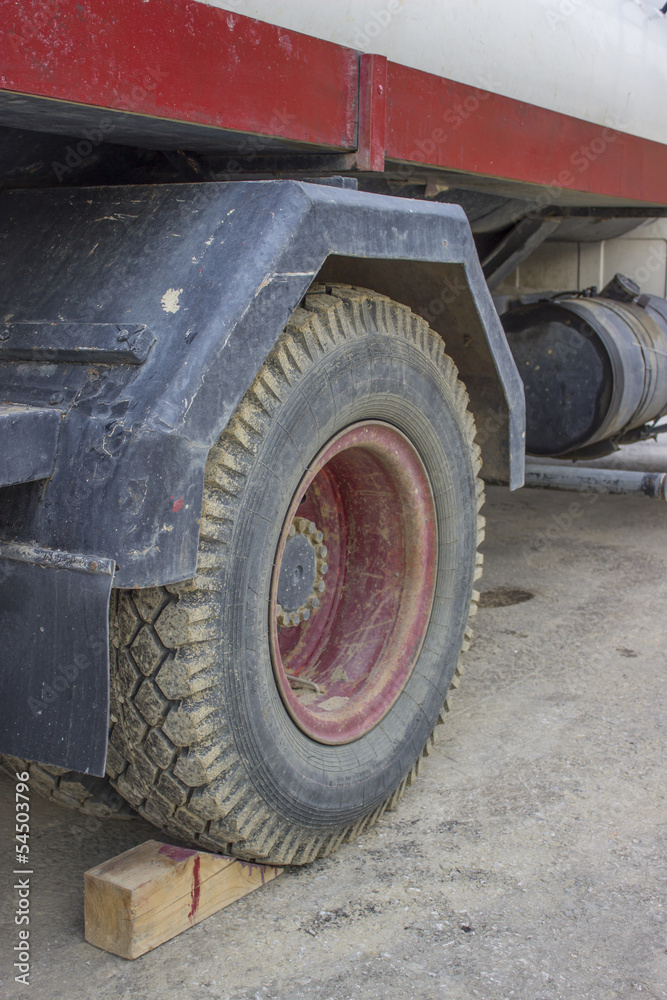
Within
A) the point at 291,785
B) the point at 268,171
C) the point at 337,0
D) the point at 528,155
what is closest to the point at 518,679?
the point at 291,785

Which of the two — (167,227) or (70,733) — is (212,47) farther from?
(70,733)

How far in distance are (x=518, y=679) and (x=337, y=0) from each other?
7.35 ft

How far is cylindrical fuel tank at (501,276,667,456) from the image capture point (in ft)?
13.5

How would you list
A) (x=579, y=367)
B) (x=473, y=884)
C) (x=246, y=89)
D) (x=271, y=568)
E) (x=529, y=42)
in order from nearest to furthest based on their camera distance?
(x=246, y=89) < (x=271, y=568) < (x=473, y=884) < (x=529, y=42) < (x=579, y=367)

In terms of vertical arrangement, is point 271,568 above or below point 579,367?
below

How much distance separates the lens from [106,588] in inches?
61.4

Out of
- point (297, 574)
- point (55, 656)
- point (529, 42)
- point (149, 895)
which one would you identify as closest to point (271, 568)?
point (297, 574)

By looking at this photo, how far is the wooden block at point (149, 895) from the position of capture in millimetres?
1843

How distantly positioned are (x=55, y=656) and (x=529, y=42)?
7.29 feet

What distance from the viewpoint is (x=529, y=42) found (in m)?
2.76

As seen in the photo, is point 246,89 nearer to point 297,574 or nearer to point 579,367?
point 297,574

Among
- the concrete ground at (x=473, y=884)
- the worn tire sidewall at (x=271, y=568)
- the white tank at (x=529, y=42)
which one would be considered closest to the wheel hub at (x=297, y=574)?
the worn tire sidewall at (x=271, y=568)

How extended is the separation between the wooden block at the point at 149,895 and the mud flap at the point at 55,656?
37 cm

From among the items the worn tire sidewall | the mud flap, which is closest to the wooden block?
the worn tire sidewall
